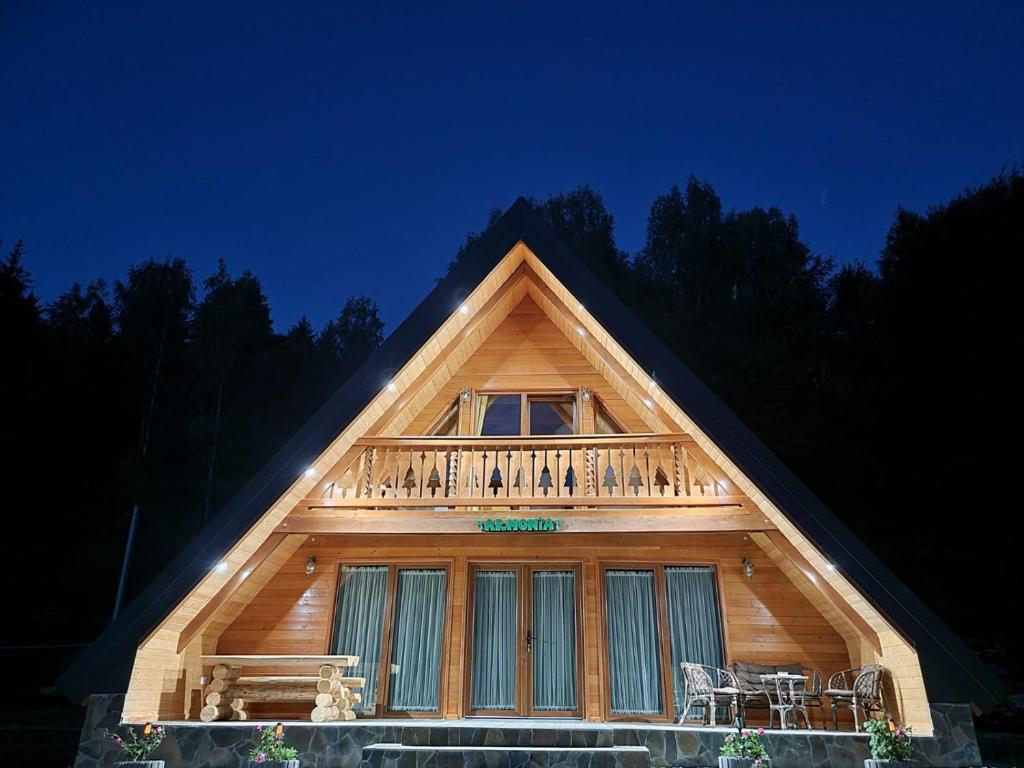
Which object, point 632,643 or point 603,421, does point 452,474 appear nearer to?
point 603,421

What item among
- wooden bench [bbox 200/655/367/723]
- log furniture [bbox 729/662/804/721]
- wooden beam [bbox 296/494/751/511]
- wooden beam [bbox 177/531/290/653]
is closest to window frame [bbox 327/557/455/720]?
wooden bench [bbox 200/655/367/723]

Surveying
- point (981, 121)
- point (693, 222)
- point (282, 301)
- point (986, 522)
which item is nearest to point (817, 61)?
point (981, 121)

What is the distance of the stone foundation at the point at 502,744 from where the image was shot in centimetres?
609

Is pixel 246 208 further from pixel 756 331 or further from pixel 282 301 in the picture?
pixel 756 331

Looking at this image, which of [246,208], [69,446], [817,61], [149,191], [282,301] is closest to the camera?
[69,446]

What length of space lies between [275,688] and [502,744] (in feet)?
9.93

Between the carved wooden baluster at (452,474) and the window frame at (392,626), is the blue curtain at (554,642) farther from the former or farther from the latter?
the carved wooden baluster at (452,474)

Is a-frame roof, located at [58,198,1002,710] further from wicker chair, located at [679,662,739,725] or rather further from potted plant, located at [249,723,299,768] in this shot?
wicker chair, located at [679,662,739,725]

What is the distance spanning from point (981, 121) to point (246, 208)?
133m

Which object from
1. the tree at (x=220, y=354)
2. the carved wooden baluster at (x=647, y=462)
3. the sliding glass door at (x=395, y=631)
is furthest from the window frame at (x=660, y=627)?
the tree at (x=220, y=354)

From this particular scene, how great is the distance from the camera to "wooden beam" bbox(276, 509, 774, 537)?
7.52 metres

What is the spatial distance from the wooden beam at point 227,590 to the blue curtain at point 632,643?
4.31 meters

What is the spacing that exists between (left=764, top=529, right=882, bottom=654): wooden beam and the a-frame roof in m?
0.63

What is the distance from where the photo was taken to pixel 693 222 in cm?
2827
